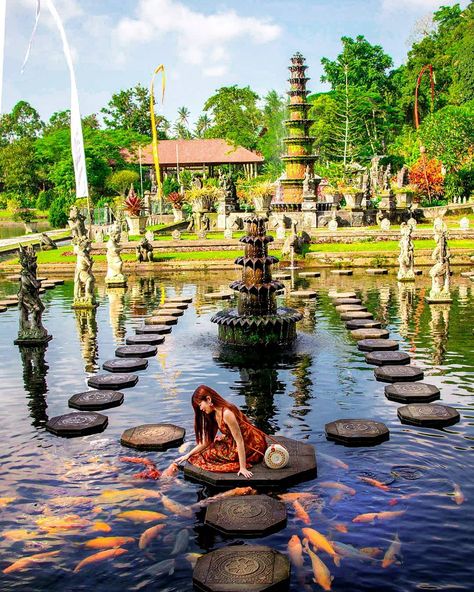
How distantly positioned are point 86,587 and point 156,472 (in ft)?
8.85

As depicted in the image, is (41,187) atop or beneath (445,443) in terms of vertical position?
atop

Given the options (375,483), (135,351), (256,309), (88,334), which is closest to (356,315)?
(256,309)

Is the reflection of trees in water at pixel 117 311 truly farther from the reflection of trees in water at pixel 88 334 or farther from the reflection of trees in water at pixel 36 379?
the reflection of trees in water at pixel 36 379

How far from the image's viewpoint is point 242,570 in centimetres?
718

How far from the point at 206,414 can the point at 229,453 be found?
701 millimetres

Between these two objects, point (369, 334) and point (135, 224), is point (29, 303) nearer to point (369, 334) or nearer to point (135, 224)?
point (369, 334)

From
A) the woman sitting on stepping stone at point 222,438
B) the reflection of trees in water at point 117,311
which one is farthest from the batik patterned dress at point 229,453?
the reflection of trees in water at point 117,311

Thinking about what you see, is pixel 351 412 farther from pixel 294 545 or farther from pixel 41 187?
pixel 41 187

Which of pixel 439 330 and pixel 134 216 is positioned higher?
pixel 134 216

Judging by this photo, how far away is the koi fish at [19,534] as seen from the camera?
8.09 m

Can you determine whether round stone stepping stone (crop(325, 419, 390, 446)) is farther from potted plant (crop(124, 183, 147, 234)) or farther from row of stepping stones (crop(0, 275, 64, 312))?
potted plant (crop(124, 183, 147, 234))

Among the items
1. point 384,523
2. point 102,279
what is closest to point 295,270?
point 102,279

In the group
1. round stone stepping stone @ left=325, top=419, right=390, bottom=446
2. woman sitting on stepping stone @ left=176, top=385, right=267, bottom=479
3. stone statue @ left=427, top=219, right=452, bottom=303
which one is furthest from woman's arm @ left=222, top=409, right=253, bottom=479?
stone statue @ left=427, top=219, right=452, bottom=303

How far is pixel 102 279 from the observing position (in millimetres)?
32781
